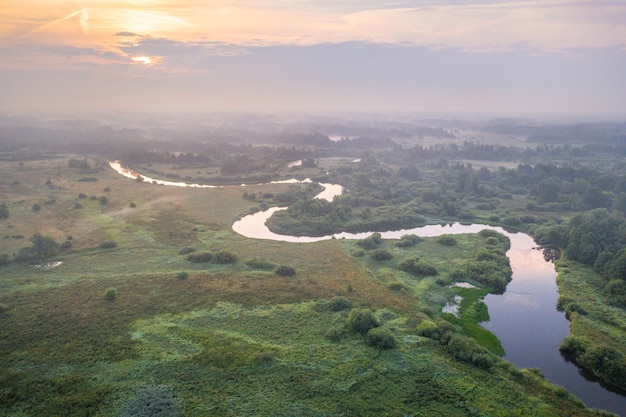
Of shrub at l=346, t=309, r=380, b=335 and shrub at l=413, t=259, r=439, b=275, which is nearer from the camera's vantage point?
shrub at l=346, t=309, r=380, b=335

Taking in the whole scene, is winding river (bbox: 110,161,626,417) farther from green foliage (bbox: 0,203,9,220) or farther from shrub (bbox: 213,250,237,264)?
green foliage (bbox: 0,203,9,220)

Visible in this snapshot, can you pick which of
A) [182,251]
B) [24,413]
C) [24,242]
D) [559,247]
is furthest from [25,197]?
[559,247]

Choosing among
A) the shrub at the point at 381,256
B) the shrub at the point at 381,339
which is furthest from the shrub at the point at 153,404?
the shrub at the point at 381,256

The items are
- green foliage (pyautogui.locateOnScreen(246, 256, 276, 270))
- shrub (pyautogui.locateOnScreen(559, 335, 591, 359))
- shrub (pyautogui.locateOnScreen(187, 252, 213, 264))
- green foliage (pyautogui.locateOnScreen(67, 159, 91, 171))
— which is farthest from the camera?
green foliage (pyautogui.locateOnScreen(67, 159, 91, 171))

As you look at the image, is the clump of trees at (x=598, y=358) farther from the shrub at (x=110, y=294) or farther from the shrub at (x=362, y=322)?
the shrub at (x=110, y=294)

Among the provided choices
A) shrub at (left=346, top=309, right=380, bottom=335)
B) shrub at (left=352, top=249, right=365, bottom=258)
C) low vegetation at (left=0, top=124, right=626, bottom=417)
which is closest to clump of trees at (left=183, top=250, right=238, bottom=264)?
low vegetation at (left=0, top=124, right=626, bottom=417)

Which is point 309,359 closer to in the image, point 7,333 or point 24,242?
point 7,333

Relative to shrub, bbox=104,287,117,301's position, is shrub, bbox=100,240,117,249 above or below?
above
